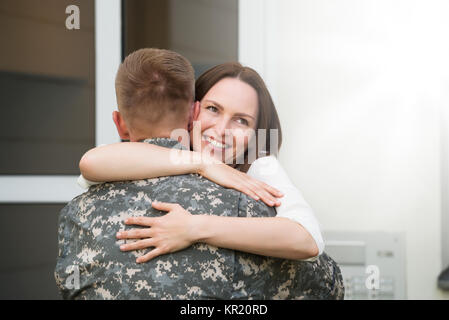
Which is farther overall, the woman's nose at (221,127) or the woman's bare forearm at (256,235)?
the woman's nose at (221,127)

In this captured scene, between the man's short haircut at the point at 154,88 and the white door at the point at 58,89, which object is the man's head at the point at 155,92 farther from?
the white door at the point at 58,89

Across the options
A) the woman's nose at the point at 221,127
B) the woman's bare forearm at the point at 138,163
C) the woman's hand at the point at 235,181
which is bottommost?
the woman's hand at the point at 235,181

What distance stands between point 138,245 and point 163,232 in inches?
2.0

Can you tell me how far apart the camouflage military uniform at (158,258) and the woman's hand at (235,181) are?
2 centimetres

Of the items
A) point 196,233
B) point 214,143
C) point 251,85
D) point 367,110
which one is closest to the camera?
point 196,233

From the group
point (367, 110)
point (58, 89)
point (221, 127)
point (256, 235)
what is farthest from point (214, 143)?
point (58, 89)

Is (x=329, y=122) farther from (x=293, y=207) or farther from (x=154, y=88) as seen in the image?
(x=154, y=88)

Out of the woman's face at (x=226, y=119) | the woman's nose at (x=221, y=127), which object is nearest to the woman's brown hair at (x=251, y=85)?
the woman's face at (x=226, y=119)

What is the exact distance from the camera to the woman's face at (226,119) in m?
1.21

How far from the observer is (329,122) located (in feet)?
5.49

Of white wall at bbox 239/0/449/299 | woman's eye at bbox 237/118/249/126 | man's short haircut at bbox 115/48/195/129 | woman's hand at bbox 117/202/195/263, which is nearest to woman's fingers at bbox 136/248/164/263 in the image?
woman's hand at bbox 117/202/195/263

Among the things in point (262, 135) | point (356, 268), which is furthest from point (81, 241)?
point (356, 268)

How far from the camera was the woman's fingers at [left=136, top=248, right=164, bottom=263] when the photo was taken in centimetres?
76
